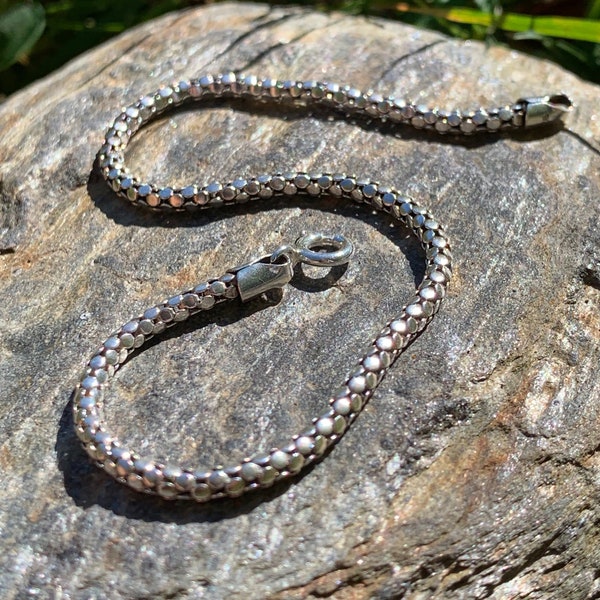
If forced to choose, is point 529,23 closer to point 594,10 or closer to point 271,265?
point 594,10

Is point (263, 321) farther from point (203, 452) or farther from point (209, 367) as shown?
point (203, 452)

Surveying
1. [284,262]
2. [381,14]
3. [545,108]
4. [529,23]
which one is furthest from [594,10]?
[284,262]

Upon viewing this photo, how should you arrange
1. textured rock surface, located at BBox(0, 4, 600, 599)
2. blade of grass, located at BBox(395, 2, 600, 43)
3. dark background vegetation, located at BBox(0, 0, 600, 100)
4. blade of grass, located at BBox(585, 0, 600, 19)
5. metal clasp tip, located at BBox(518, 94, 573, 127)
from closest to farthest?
textured rock surface, located at BBox(0, 4, 600, 599) → metal clasp tip, located at BBox(518, 94, 573, 127) → blade of grass, located at BBox(395, 2, 600, 43) → dark background vegetation, located at BBox(0, 0, 600, 100) → blade of grass, located at BBox(585, 0, 600, 19)

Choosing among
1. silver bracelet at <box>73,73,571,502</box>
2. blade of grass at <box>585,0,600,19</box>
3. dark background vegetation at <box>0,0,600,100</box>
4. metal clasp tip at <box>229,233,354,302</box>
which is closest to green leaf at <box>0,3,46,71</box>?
dark background vegetation at <box>0,0,600,100</box>

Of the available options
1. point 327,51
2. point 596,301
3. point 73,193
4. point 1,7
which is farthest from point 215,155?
point 1,7

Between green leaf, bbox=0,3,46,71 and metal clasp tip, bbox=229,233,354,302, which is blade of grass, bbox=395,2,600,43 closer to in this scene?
metal clasp tip, bbox=229,233,354,302

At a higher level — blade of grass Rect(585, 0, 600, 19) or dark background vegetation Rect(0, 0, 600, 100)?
dark background vegetation Rect(0, 0, 600, 100)

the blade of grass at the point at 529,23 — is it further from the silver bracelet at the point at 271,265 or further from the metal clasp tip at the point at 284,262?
the metal clasp tip at the point at 284,262

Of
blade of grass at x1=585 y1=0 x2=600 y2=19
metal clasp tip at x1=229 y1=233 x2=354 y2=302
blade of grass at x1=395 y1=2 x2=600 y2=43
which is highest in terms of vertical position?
metal clasp tip at x1=229 y1=233 x2=354 y2=302

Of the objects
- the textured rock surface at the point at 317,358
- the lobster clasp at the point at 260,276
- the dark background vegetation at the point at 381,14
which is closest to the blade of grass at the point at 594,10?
the dark background vegetation at the point at 381,14
